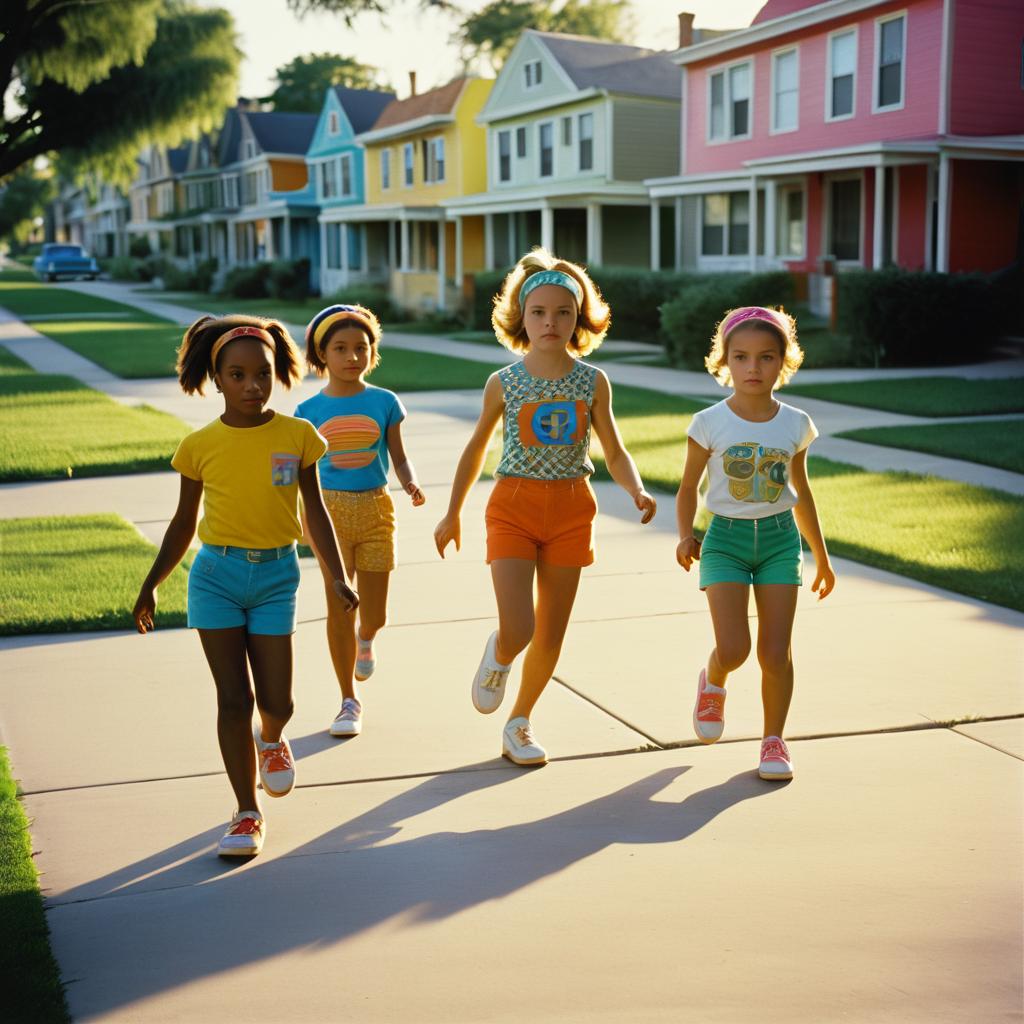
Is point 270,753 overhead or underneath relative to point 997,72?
underneath

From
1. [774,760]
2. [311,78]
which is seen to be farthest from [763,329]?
[311,78]

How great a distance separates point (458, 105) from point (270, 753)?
39840 mm

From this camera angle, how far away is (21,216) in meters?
101

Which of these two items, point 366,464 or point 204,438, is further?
point 366,464

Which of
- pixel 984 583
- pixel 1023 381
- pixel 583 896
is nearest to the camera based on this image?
pixel 583 896

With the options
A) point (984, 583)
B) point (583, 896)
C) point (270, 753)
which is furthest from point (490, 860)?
point (984, 583)

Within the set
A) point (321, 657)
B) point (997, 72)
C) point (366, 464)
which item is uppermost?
point (997, 72)

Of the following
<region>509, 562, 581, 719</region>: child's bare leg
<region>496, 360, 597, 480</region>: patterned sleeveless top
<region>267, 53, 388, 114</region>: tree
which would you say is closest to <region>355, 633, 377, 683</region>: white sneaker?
<region>509, 562, 581, 719</region>: child's bare leg

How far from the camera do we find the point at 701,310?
2164 centimetres

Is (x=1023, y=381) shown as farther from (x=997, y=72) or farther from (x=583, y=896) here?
(x=583, y=896)

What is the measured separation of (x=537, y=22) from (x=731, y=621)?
70.0 m

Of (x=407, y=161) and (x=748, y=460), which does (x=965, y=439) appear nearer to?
(x=748, y=460)

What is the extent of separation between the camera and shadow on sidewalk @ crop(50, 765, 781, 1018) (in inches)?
134

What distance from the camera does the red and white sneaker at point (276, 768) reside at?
421cm
